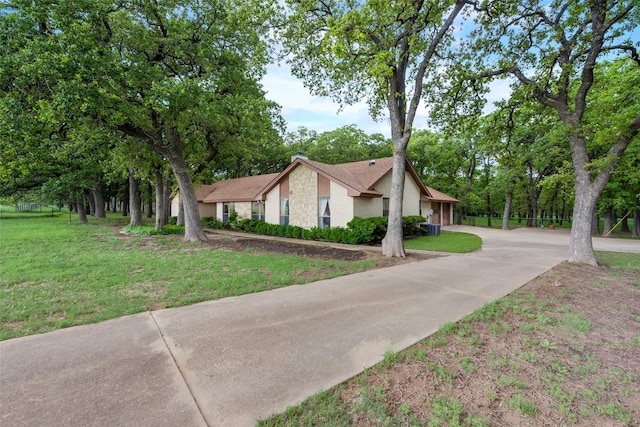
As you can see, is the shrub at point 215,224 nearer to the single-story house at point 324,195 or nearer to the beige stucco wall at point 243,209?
the beige stucco wall at point 243,209

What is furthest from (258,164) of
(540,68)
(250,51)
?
(540,68)

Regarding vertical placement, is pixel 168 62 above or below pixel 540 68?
above

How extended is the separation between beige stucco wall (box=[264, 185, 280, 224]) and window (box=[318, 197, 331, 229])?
335cm

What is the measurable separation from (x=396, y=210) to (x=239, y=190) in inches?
614

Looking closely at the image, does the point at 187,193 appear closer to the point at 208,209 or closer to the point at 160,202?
the point at 160,202

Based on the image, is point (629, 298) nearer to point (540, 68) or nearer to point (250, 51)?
point (540, 68)

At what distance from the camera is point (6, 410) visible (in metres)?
2.24

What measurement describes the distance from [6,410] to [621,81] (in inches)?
834

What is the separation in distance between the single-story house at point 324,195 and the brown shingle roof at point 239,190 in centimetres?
15

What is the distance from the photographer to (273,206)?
1758 cm

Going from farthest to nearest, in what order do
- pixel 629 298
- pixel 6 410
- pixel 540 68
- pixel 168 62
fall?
pixel 168 62 → pixel 540 68 → pixel 629 298 → pixel 6 410

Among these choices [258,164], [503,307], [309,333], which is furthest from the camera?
[258,164]

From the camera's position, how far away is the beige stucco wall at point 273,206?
56.6ft

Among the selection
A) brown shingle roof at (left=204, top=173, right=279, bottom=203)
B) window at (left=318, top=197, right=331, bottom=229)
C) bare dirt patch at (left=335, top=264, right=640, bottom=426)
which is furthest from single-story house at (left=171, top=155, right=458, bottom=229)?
bare dirt patch at (left=335, top=264, right=640, bottom=426)
